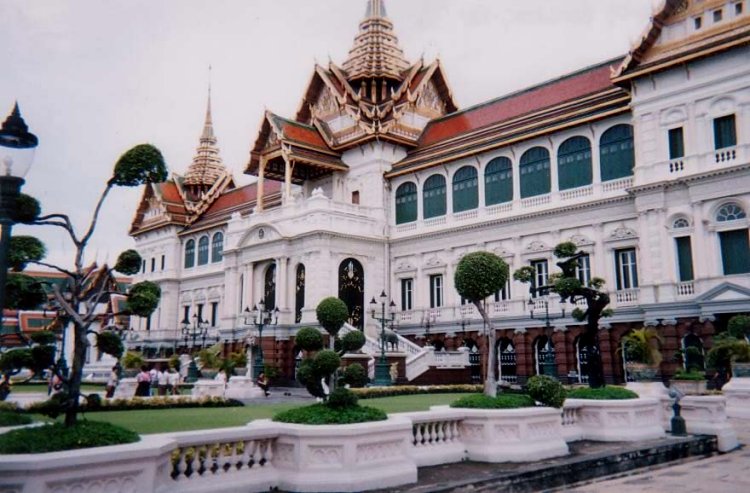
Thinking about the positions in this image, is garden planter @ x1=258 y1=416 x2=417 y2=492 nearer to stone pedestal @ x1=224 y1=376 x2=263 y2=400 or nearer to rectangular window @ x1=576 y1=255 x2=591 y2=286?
stone pedestal @ x1=224 y1=376 x2=263 y2=400

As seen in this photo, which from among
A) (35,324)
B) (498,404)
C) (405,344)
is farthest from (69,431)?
(35,324)

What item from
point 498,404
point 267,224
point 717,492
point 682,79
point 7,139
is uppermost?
point 682,79

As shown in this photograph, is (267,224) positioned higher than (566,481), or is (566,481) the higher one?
(267,224)

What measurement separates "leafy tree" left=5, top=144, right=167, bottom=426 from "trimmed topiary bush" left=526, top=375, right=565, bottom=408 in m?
6.30

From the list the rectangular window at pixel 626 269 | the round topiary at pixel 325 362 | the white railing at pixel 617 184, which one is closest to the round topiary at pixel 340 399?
the round topiary at pixel 325 362

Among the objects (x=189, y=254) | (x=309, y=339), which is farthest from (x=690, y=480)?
(x=189, y=254)

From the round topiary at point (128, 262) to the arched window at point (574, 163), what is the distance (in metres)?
24.3

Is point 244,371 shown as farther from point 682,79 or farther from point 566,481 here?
point 566,481

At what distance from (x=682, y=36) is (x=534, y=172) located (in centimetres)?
833

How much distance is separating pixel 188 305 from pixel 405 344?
26.1m

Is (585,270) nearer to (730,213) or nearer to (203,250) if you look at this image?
(730,213)

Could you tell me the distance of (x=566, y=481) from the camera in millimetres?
10281

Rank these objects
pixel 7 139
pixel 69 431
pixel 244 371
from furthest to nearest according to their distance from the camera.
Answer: pixel 244 371 → pixel 69 431 → pixel 7 139

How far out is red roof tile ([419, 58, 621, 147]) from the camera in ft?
108
